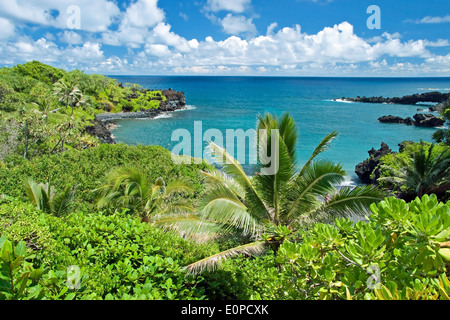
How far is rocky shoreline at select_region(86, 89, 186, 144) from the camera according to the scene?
3603 centimetres

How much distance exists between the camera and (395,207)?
7.28ft

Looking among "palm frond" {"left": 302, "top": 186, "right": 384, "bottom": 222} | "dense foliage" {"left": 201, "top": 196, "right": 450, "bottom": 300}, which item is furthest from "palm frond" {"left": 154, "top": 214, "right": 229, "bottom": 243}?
"dense foliage" {"left": 201, "top": 196, "right": 450, "bottom": 300}

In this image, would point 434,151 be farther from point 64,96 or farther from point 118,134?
point 118,134

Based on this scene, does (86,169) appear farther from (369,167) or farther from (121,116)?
(121,116)

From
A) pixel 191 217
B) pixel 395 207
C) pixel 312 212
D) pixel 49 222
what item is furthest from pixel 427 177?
pixel 49 222

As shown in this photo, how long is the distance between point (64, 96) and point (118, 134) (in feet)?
35.7

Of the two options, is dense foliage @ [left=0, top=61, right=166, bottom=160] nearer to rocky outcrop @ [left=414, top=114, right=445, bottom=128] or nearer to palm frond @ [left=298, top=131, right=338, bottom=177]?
palm frond @ [left=298, top=131, right=338, bottom=177]

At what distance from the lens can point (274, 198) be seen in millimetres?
7047

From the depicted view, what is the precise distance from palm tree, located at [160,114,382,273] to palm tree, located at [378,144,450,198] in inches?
345

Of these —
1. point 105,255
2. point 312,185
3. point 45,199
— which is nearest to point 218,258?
point 105,255

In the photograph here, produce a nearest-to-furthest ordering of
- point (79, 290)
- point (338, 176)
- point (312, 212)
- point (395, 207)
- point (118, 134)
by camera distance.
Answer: point (395, 207)
point (79, 290)
point (338, 176)
point (312, 212)
point (118, 134)

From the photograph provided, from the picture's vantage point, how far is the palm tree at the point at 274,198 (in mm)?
6488

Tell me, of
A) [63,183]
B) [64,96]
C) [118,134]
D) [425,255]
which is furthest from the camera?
[118,134]

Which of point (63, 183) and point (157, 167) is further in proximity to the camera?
point (157, 167)
